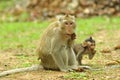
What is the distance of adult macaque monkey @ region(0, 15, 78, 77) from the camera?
951 centimetres

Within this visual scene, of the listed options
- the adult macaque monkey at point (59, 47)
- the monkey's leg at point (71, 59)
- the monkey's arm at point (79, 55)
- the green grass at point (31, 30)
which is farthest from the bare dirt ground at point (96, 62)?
the green grass at point (31, 30)

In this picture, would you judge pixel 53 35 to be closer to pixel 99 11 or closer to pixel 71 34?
pixel 71 34

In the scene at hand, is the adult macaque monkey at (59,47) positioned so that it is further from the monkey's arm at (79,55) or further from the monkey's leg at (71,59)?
A: the monkey's arm at (79,55)

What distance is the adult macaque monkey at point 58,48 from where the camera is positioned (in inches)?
374

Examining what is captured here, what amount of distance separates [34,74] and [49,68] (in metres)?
0.54

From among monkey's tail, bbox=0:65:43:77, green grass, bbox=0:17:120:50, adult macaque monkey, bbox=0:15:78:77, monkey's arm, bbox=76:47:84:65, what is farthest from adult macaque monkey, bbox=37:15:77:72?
green grass, bbox=0:17:120:50

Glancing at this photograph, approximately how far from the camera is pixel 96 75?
9172 mm

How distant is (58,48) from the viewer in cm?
965

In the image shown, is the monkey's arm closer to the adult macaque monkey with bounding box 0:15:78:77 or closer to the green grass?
the adult macaque monkey with bounding box 0:15:78:77

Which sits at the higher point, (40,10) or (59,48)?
(40,10)

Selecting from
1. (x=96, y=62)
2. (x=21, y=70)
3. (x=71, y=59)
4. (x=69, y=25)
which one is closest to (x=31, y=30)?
(x=96, y=62)

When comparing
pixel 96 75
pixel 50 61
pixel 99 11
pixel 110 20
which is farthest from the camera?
pixel 99 11

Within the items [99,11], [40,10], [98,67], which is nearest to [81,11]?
[99,11]

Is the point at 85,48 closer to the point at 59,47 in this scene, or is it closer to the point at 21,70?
the point at 59,47
